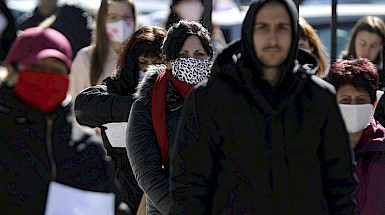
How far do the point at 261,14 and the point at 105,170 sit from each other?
833 mm

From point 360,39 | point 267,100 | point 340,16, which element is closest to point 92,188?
point 267,100

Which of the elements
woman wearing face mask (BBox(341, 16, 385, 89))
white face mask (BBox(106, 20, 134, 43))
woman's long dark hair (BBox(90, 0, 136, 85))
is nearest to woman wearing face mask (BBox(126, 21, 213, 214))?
woman's long dark hair (BBox(90, 0, 136, 85))

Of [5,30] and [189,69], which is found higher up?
[189,69]

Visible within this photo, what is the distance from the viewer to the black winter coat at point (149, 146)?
363 centimetres

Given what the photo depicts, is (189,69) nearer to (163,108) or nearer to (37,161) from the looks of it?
(163,108)

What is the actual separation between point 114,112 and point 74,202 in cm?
148

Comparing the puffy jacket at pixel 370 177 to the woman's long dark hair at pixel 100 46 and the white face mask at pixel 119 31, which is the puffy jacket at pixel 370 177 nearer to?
the woman's long dark hair at pixel 100 46

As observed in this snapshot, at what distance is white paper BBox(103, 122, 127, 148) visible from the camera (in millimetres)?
4297

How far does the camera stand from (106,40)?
5.59 meters

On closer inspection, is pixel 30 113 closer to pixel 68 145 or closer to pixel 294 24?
pixel 68 145

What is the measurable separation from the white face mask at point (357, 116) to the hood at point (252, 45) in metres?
0.86

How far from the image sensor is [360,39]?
5.95 meters

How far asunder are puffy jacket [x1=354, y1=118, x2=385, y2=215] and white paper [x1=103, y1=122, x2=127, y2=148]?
1.21m

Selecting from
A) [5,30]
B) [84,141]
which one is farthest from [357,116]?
[5,30]
